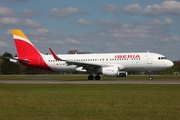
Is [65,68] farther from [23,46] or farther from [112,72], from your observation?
[112,72]

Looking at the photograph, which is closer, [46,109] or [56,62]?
[46,109]

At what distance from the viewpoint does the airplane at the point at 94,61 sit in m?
44.7

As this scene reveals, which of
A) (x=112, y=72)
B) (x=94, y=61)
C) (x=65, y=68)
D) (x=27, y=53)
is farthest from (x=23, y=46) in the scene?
(x=112, y=72)

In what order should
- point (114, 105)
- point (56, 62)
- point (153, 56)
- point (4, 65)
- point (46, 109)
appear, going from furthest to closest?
point (4, 65) → point (56, 62) → point (153, 56) → point (114, 105) → point (46, 109)

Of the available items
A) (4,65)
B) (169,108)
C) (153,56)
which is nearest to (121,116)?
(169,108)

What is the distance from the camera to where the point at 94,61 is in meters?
46.7

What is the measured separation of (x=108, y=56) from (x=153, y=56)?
5.69 m

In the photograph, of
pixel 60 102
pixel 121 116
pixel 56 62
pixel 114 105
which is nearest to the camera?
pixel 121 116

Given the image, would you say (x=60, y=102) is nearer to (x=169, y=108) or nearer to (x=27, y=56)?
(x=169, y=108)

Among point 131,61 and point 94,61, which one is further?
point 94,61

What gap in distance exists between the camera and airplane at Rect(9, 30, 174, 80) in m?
44.7

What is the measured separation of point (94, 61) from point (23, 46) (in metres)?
10.3

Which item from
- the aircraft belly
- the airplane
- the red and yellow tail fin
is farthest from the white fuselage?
the red and yellow tail fin

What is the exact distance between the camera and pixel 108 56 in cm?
4616
